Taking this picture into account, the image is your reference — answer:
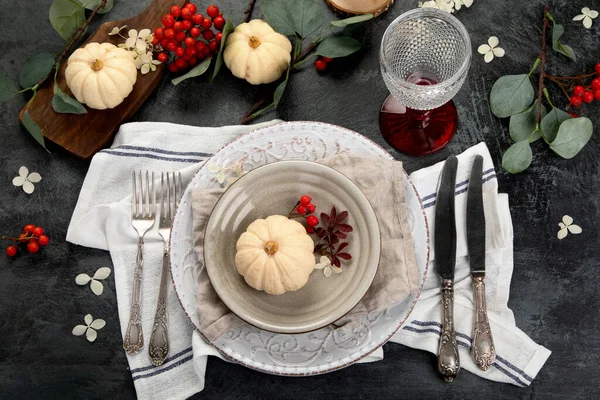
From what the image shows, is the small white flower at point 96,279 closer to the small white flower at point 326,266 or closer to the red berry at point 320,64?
the small white flower at point 326,266

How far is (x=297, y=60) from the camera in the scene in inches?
56.6

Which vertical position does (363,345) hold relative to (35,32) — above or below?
below

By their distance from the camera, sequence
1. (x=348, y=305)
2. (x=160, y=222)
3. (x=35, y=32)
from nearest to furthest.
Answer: (x=348, y=305), (x=160, y=222), (x=35, y=32)

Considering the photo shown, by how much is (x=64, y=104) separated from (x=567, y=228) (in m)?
1.05

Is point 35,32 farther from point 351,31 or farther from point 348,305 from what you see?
point 348,305

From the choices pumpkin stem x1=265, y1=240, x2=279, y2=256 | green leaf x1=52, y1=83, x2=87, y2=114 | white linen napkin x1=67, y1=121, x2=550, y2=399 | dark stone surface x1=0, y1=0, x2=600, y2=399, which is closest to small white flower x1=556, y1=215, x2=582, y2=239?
dark stone surface x1=0, y1=0, x2=600, y2=399

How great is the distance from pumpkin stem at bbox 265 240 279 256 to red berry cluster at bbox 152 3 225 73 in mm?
477

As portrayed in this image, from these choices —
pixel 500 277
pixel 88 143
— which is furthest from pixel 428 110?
pixel 88 143

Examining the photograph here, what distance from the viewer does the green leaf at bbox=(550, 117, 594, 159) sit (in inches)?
53.4

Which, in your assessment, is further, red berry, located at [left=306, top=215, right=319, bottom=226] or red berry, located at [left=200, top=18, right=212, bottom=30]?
red berry, located at [left=200, top=18, right=212, bottom=30]

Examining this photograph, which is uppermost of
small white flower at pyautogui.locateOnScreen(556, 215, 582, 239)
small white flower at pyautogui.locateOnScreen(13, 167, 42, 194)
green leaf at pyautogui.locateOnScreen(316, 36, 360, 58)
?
green leaf at pyautogui.locateOnScreen(316, 36, 360, 58)

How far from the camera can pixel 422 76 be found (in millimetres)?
1387

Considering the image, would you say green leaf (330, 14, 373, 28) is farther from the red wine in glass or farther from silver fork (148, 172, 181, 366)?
silver fork (148, 172, 181, 366)

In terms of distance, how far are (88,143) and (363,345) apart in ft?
2.27
